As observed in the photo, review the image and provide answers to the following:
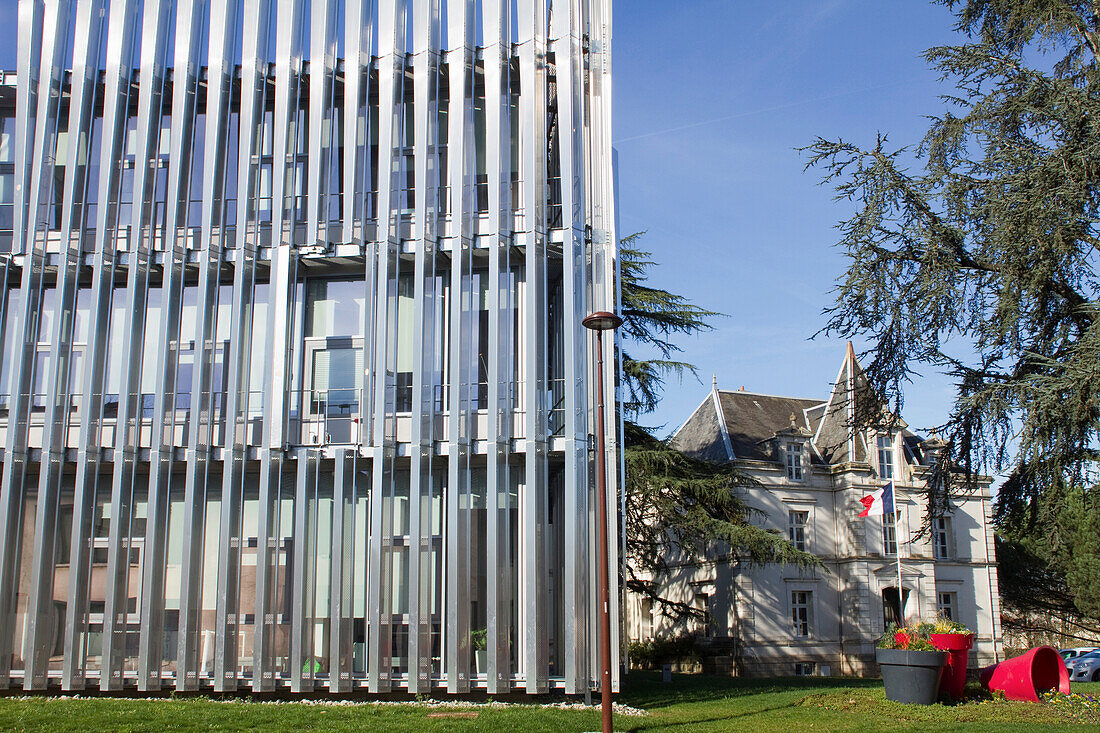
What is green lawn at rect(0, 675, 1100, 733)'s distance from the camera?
A: 12336 millimetres

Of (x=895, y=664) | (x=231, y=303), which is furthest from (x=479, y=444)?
(x=895, y=664)

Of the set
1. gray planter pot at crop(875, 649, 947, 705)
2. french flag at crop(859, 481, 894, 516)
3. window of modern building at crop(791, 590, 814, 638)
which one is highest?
french flag at crop(859, 481, 894, 516)

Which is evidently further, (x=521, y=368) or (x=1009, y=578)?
(x=1009, y=578)

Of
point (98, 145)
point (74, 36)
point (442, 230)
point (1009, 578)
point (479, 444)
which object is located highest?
point (74, 36)

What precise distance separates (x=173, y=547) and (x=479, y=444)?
18.5 feet

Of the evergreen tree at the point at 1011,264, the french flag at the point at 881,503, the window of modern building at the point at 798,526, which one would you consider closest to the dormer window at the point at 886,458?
the window of modern building at the point at 798,526

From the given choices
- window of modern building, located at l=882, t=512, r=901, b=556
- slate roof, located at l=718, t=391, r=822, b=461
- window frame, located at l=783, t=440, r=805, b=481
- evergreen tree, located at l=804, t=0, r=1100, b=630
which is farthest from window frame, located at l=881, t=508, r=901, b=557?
evergreen tree, located at l=804, t=0, r=1100, b=630

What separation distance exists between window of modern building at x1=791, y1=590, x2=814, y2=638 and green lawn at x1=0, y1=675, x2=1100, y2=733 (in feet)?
77.8

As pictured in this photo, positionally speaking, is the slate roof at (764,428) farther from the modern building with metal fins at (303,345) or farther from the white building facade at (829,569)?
the modern building with metal fins at (303,345)

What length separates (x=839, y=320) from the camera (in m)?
19.1

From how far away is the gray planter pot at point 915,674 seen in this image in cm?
1446

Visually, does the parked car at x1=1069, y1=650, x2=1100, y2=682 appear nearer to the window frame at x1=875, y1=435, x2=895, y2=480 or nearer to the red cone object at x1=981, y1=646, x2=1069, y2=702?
the window frame at x1=875, y1=435, x2=895, y2=480

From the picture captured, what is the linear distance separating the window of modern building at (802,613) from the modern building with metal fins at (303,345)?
2430cm

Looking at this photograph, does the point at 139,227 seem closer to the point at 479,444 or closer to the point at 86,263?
the point at 86,263
